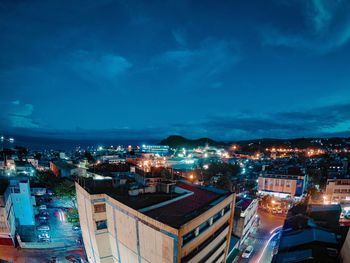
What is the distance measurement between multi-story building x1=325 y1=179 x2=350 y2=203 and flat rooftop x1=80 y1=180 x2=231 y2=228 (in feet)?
94.1

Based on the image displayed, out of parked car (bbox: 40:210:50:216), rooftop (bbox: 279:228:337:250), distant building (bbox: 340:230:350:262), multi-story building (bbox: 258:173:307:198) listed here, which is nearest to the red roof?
rooftop (bbox: 279:228:337:250)

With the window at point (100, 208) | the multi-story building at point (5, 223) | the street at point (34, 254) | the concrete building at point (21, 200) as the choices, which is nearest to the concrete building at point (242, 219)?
the window at point (100, 208)

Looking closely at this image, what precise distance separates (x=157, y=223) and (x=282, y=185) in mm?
36455

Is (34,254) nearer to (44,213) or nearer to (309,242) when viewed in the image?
(44,213)

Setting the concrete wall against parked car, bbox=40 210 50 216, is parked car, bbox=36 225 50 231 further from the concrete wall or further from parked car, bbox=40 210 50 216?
the concrete wall

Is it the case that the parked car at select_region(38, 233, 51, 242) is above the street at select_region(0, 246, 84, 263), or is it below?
above

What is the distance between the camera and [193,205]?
16.9 m

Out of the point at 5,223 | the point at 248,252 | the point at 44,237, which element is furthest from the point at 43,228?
the point at 248,252

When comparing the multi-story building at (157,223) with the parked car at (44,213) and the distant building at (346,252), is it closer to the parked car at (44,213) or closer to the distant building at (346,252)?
the distant building at (346,252)

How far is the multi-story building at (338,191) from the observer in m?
35.8

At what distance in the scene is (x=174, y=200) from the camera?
17578 millimetres

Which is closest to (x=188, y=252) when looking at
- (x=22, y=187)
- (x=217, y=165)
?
(x=22, y=187)

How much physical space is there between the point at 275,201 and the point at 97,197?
3399 cm

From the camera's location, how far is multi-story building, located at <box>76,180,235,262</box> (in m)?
13.0
